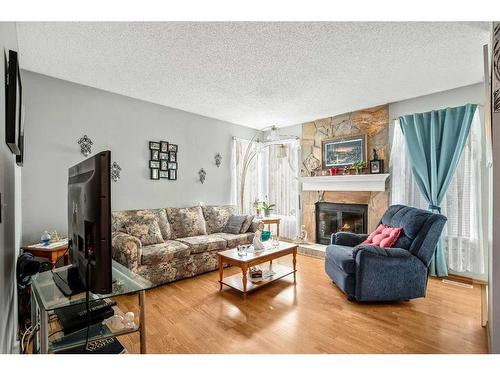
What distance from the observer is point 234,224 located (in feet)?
13.5

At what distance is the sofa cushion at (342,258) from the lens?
2.56m

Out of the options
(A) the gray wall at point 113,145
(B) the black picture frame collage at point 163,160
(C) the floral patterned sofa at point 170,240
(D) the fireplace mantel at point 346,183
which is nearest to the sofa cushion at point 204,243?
(C) the floral patterned sofa at point 170,240

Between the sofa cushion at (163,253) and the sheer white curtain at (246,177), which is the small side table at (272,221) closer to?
the sheer white curtain at (246,177)

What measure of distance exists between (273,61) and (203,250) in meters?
2.42

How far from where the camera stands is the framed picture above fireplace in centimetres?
421

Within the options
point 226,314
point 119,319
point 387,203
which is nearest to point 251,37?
point 119,319

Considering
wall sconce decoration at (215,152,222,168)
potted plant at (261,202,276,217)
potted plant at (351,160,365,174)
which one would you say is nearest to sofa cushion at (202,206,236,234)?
wall sconce decoration at (215,152,222,168)

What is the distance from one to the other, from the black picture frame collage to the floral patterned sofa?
56 cm

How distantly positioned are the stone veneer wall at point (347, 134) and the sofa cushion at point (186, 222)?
213cm

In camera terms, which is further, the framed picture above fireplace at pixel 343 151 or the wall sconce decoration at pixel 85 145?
the framed picture above fireplace at pixel 343 151

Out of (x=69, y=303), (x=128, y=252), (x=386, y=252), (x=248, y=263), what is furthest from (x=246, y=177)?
(x=69, y=303)

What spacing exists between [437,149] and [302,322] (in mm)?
2885
